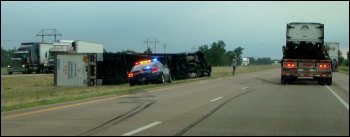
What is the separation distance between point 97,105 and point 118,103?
43.3 inches

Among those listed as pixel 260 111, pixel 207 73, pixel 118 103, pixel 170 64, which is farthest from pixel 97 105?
pixel 207 73

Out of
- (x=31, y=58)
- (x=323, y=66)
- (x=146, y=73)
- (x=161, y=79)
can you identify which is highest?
(x=31, y=58)

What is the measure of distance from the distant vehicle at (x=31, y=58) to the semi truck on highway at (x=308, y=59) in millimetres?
34447

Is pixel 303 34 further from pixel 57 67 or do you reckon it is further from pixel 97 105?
pixel 97 105

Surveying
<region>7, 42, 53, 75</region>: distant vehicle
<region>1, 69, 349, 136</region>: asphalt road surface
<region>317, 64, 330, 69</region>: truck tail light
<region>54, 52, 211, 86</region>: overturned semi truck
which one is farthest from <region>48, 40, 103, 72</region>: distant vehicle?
<region>1, 69, 349, 136</region>: asphalt road surface

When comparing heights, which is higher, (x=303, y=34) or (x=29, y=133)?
(x=303, y=34)

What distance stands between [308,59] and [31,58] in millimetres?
41916

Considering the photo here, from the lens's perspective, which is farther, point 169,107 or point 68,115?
point 169,107

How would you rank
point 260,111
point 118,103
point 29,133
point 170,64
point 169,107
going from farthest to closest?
point 170,64 < point 118,103 < point 169,107 < point 260,111 < point 29,133

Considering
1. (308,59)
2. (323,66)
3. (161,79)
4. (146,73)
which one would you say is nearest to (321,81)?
(308,59)

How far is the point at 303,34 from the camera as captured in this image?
34156 millimetres

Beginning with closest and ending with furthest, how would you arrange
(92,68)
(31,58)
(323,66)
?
(323,66) → (92,68) → (31,58)

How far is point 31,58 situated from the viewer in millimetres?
63500

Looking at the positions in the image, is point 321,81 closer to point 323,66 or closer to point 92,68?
point 323,66
